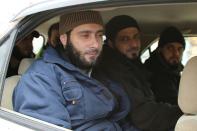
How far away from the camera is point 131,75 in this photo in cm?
379

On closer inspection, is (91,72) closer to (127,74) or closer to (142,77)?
(127,74)

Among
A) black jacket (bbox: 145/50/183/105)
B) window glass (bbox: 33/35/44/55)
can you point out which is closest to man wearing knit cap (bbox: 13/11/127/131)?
black jacket (bbox: 145/50/183/105)

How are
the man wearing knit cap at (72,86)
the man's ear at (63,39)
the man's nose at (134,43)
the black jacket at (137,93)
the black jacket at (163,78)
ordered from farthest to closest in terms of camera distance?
the black jacket at (163,78) → the man's nose at (134,43) → the black jacket at (137,93) → the man's ear at (63,39) → the man wearing knit cap at (72,86)

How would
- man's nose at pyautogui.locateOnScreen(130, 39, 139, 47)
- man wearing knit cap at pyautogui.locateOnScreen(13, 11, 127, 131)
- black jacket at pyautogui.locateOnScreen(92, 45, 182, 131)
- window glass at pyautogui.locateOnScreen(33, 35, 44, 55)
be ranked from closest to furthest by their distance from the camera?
1. man wearing knit cap at pyautogui.locateOnScreen(13, 11, 127, 131)
2. black jacket at pyautogui.locateOnScreen(92, 45, 182, 131)
3. man's nose at pyautogui.locateOnScreen(130, 39, 139, 47)
4. window glass at pyautogui.locateOnScreen(33, 35, 44, 55)

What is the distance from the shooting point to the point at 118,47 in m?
4.14

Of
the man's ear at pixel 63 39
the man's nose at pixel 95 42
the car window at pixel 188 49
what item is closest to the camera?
the man's nose at pixel 95 42

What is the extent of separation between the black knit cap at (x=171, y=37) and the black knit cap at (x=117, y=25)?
82cm

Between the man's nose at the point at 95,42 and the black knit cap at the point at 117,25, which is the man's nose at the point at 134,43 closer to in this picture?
the black knit cap at the point at 117,25

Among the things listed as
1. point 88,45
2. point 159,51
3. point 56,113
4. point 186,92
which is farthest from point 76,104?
point 159,51

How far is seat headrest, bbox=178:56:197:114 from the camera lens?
2.58 meters

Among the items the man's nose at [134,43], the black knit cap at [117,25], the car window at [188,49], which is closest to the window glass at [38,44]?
the car window at [188,49]

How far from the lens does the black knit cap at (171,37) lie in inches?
197

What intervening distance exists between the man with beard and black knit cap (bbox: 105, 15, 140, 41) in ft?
1.87

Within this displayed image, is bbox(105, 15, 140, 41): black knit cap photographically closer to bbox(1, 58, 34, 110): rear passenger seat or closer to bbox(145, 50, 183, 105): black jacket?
bbox(145, 50, 183, 105): black jacket
